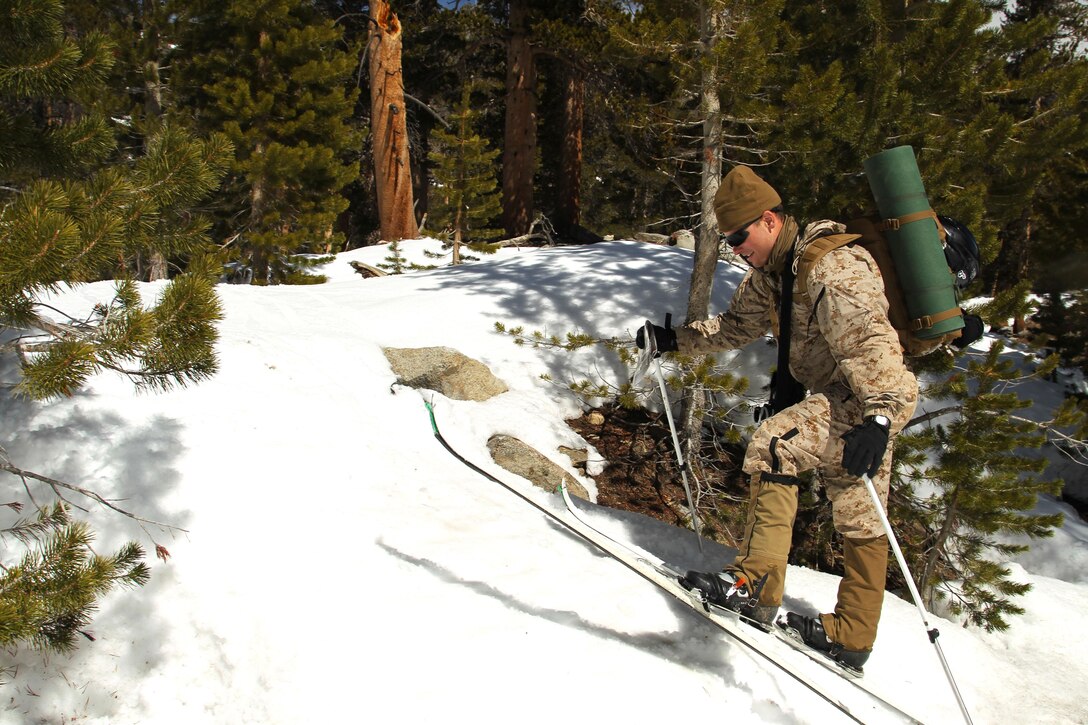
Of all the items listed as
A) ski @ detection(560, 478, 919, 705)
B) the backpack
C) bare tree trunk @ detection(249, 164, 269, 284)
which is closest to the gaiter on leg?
ski @ detection(560, 478, 919, 705)

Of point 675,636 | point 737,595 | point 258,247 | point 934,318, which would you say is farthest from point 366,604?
point 258,247

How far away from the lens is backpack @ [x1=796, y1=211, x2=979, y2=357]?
2.88 metres

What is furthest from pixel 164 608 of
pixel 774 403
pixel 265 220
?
pixel 265 220

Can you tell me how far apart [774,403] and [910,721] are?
1622 millimetres

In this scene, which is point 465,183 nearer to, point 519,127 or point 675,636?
point 519,127

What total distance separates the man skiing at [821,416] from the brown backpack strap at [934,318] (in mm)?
173

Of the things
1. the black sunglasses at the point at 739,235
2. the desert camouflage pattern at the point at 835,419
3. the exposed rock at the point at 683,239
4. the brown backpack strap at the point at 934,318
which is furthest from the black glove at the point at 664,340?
the exposed rock at the point at 683,239

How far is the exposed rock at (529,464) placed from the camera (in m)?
5.90

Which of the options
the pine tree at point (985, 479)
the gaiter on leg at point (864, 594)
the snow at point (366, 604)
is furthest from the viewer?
the pine tree at point (985, 479)

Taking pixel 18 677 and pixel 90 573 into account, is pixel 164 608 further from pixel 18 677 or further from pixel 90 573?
pixel 90 573

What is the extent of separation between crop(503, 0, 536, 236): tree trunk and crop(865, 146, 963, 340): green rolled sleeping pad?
12683 mm

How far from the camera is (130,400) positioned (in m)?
3.68

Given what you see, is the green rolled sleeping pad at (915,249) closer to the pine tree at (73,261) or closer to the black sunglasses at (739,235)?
the black sunglasses at (739,235)

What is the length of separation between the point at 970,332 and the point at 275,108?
12947 mm
